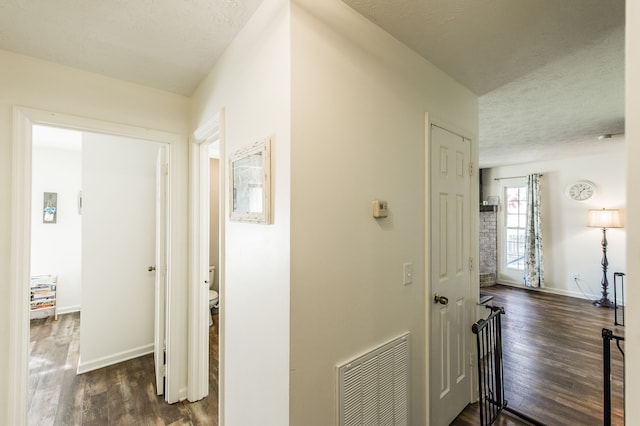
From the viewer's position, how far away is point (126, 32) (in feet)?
4.59

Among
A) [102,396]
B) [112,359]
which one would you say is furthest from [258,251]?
[112,359]

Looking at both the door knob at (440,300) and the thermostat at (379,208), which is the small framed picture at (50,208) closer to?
the thermostat at (379,208)

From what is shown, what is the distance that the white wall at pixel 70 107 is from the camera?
1.53 m

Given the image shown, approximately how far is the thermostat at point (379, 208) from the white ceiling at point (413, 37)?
895mm

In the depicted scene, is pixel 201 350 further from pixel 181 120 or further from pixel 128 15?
pixel 128 15

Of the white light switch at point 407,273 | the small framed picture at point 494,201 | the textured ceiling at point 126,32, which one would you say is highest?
the textured ceiling at point 126,32

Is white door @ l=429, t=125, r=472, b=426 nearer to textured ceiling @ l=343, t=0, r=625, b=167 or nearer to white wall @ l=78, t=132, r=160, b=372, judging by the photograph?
textured ceiling @ l=343, t=0, r=625, b=167

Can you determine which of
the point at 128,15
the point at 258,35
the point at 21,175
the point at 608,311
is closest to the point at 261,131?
the point at 258,35

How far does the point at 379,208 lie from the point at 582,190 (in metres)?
5.46

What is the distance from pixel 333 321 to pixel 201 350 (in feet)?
5.03

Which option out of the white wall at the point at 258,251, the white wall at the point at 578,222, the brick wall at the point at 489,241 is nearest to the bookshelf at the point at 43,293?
the white wall at the point at 258,251

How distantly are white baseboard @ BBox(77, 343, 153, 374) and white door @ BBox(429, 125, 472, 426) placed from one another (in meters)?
2.85

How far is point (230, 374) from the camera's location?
149cm

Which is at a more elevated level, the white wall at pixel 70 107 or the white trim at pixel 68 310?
the white wall at pixel 70 107
